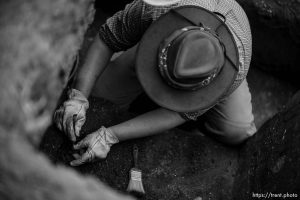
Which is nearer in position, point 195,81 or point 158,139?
point 195,81

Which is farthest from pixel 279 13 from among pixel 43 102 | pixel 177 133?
pixel 43 102

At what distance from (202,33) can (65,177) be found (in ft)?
3.40

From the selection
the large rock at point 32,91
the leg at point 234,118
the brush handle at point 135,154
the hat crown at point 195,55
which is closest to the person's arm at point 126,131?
the brush handle at point 135,154

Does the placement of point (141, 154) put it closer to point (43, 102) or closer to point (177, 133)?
point (177, 133)

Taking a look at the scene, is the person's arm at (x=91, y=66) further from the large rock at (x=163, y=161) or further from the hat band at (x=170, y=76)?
the hat band at (x=170, y=76)

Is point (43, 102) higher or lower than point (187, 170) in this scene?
higher

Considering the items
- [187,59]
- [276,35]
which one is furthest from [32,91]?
[276,35]

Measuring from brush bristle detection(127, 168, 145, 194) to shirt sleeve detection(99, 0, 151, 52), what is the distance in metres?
0.70

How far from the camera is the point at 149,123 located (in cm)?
262

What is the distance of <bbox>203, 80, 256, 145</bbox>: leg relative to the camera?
316 centimetres

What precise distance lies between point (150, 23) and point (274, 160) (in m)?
0.98

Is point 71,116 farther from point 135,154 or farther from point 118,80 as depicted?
point 118,80

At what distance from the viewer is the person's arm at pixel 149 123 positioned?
2.61 meters

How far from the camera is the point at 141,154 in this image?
2844mm
